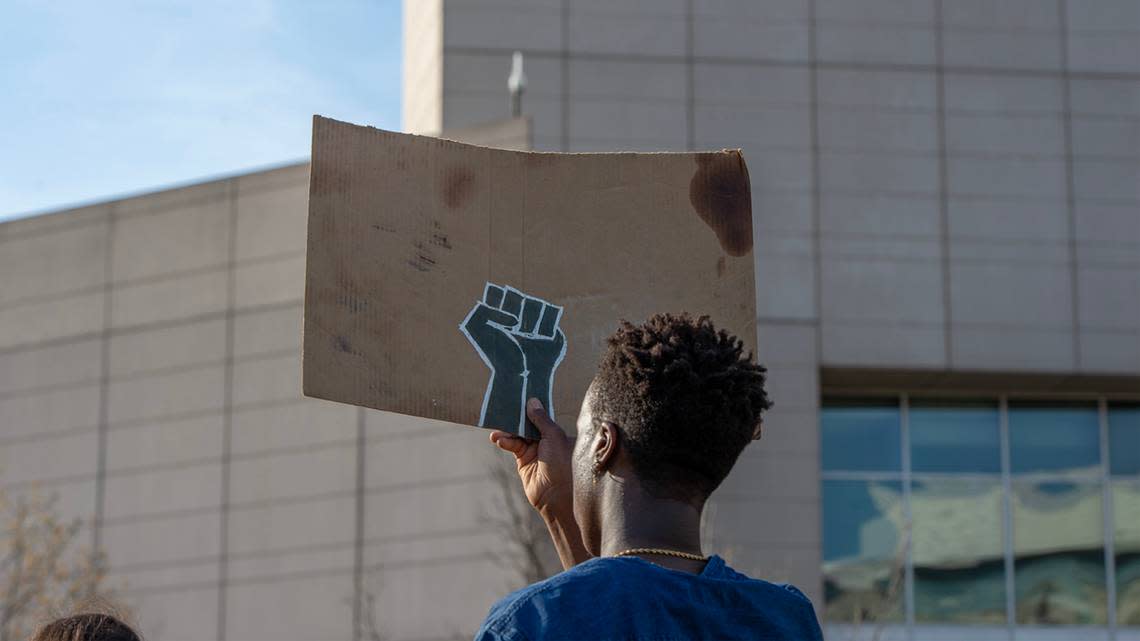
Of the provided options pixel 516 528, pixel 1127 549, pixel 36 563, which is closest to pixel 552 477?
pixel 516 528

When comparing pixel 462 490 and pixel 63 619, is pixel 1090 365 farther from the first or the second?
pixel 63 619

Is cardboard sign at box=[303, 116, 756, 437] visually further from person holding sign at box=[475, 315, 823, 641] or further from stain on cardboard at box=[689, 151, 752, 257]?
person holding sign at box=[475, 315, 823, 641]

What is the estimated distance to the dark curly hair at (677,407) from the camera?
2.59 meters

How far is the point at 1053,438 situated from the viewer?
23.5 m

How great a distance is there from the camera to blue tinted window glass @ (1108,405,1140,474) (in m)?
23.3

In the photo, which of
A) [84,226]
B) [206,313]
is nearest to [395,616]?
[206,313]

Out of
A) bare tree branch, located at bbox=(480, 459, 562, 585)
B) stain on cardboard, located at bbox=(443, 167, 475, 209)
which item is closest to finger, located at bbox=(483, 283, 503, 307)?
stain on cardboard, located at bbox=(443, 167, 475, 209)

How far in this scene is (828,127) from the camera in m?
23.4

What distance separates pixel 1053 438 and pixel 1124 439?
942 millimetres

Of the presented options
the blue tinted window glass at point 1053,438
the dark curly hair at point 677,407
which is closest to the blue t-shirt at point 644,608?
the dark curly hair at point 677,407

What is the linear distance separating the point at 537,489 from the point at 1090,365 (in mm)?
20827

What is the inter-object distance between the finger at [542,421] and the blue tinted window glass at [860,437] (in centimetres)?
1973

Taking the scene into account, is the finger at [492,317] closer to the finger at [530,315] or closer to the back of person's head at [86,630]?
the finger at [530,315]

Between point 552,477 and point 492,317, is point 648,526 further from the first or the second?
point 492,317
